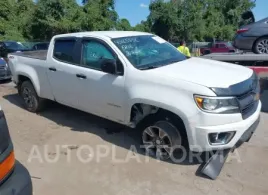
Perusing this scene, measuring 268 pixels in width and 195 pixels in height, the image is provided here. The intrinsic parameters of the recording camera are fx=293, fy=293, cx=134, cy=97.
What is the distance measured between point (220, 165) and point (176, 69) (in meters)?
1.39

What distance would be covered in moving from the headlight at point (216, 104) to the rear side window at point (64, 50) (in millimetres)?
2498

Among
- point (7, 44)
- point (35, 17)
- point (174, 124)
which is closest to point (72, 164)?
point (174, 124)

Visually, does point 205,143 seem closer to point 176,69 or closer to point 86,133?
point 176,69

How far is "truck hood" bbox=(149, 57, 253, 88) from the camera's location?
359 cm

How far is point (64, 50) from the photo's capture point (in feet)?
17.2

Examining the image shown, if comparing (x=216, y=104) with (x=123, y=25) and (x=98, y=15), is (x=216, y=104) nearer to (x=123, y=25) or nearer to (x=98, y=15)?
(x=98, y=15)

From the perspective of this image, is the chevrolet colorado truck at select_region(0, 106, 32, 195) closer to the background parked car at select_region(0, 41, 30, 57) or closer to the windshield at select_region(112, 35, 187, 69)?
the windshield at select_region(112, 35, 187, 69)

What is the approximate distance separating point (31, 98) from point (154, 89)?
3359 millimetres

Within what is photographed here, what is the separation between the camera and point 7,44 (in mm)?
14164

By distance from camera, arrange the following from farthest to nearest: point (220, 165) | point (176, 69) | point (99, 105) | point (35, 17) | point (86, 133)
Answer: point (35, 17) → point (86, 133) → point (99, 105) → point (176, 69) → point (220, 165)

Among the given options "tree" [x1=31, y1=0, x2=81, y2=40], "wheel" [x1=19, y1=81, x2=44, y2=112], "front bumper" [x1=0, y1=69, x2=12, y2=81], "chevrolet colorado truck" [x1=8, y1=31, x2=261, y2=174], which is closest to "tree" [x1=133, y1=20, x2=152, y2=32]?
"tree" [x1=31, y1=0, x2=81, y2=40]

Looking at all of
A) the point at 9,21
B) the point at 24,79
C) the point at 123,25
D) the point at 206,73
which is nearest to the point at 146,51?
the point at 206,73

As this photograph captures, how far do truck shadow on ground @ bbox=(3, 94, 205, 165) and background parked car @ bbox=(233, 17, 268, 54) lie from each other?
4.03 meters

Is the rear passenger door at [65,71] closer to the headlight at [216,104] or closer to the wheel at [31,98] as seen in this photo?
the wheel at [31,98]
